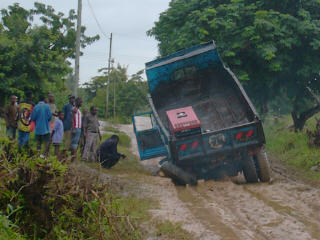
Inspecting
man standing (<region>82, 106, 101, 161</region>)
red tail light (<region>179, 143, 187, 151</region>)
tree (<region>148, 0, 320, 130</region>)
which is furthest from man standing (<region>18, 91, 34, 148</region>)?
tree (<region>148, 0, 320, 130</region>)

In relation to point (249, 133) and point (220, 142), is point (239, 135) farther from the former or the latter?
point (220, 142)

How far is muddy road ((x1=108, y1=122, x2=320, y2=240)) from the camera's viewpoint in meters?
4.49

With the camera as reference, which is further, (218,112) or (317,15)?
(317,15)

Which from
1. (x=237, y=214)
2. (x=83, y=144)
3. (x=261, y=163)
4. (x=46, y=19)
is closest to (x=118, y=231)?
(x=237, y=214)

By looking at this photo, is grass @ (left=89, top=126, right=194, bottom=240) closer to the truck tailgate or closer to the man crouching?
the man crouching

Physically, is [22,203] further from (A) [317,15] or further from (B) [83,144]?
(A) [317,15]

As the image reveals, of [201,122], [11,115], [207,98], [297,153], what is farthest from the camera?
[297,153]

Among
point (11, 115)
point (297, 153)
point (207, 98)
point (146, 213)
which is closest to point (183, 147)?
point (146, 213)

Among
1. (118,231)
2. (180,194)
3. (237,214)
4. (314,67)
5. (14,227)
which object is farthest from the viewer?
(314,67)

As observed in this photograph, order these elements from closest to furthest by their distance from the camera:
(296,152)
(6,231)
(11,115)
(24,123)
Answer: (6,231)
(24,123)
(11,115)
(296,152)

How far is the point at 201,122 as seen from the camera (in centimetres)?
910

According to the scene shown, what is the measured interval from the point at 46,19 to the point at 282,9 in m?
13.7

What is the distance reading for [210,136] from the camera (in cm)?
752

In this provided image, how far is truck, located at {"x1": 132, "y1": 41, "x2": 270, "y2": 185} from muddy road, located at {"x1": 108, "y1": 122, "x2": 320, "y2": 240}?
405 millimetres
